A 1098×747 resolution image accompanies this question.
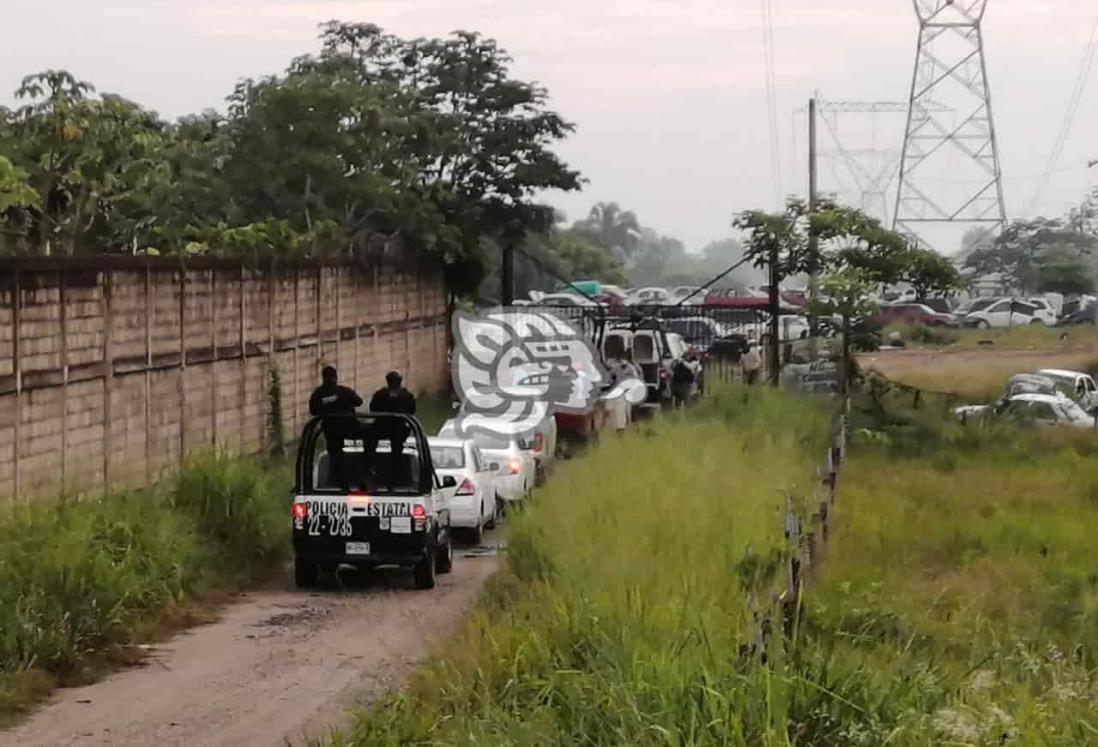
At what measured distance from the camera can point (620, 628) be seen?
10.4 metres

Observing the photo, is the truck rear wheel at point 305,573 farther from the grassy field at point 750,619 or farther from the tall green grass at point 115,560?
the grassy field at point 750,619

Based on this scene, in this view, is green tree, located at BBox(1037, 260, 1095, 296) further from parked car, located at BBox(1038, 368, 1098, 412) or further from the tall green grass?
the tall green grass

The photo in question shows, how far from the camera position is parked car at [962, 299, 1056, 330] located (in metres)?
76.4

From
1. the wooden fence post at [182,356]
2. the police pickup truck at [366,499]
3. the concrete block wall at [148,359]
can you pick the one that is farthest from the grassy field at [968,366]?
the police pickup truck at [366,499]

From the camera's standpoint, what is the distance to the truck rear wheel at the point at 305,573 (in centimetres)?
1802

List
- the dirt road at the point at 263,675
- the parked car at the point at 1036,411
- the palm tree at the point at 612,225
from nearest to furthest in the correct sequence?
the dirt road at the point at 263,675, the parked car at the point at 1036,411, the palm tree at the point at 612,225

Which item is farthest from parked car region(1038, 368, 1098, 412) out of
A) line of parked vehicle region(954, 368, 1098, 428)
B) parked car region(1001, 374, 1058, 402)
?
parked car region(1001, 374, 1058, 402)

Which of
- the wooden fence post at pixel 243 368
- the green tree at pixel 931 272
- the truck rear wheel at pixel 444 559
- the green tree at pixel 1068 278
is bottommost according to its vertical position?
the truck rear wheel at pixel 444 559

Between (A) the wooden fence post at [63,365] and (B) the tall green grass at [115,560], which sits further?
(A) the wooden fence post at [63,365]

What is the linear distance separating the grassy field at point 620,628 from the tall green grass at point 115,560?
3.02 m

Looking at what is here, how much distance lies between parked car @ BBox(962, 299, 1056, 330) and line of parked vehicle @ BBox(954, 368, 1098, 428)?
3699cm

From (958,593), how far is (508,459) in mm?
9135

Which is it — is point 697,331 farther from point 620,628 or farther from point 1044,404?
point 620,628

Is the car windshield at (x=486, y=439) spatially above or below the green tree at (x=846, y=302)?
below
